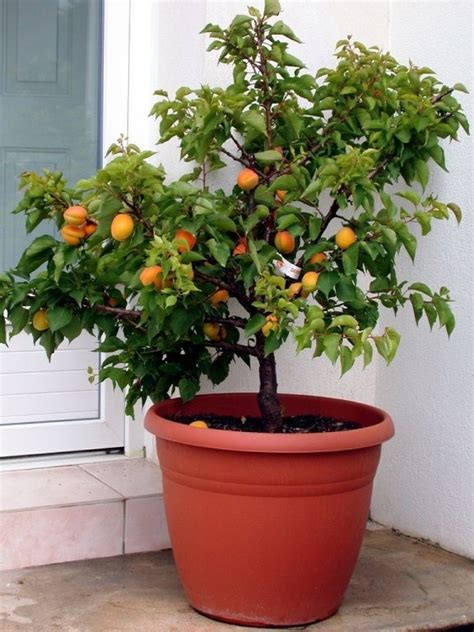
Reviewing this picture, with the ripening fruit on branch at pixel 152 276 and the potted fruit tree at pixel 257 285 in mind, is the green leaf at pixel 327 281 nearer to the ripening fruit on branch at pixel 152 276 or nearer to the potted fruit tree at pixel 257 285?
the potted fruit tree at pixel 257 285

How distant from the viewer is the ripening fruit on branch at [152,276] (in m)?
1.85

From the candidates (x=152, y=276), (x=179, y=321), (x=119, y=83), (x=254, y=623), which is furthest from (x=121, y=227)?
(x=119, y=83)

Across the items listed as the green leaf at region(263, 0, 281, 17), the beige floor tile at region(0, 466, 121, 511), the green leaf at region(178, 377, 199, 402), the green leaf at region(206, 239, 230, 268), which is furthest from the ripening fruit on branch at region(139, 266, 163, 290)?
the beige floor tile at region(0, 466, 121, 511)

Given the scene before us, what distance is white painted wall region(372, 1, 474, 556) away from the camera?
2551 millimetres

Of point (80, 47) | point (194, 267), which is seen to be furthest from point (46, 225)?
point (194, 267)

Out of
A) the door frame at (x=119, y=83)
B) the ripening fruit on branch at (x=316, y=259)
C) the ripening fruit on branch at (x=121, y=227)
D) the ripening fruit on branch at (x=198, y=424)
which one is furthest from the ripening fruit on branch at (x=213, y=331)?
the door frame at (x=119, y=83)

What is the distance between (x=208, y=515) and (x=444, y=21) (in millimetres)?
1508

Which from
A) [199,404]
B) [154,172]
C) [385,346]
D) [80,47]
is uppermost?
[80,47]

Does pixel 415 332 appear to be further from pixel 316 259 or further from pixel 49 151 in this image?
pixel 49 151

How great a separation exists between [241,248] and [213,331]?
0.95ft

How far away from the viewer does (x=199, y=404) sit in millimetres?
2367

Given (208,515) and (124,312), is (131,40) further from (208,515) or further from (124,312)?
(208,515)

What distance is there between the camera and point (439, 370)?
2.64m

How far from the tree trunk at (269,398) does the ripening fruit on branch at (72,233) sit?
19.5 inches
